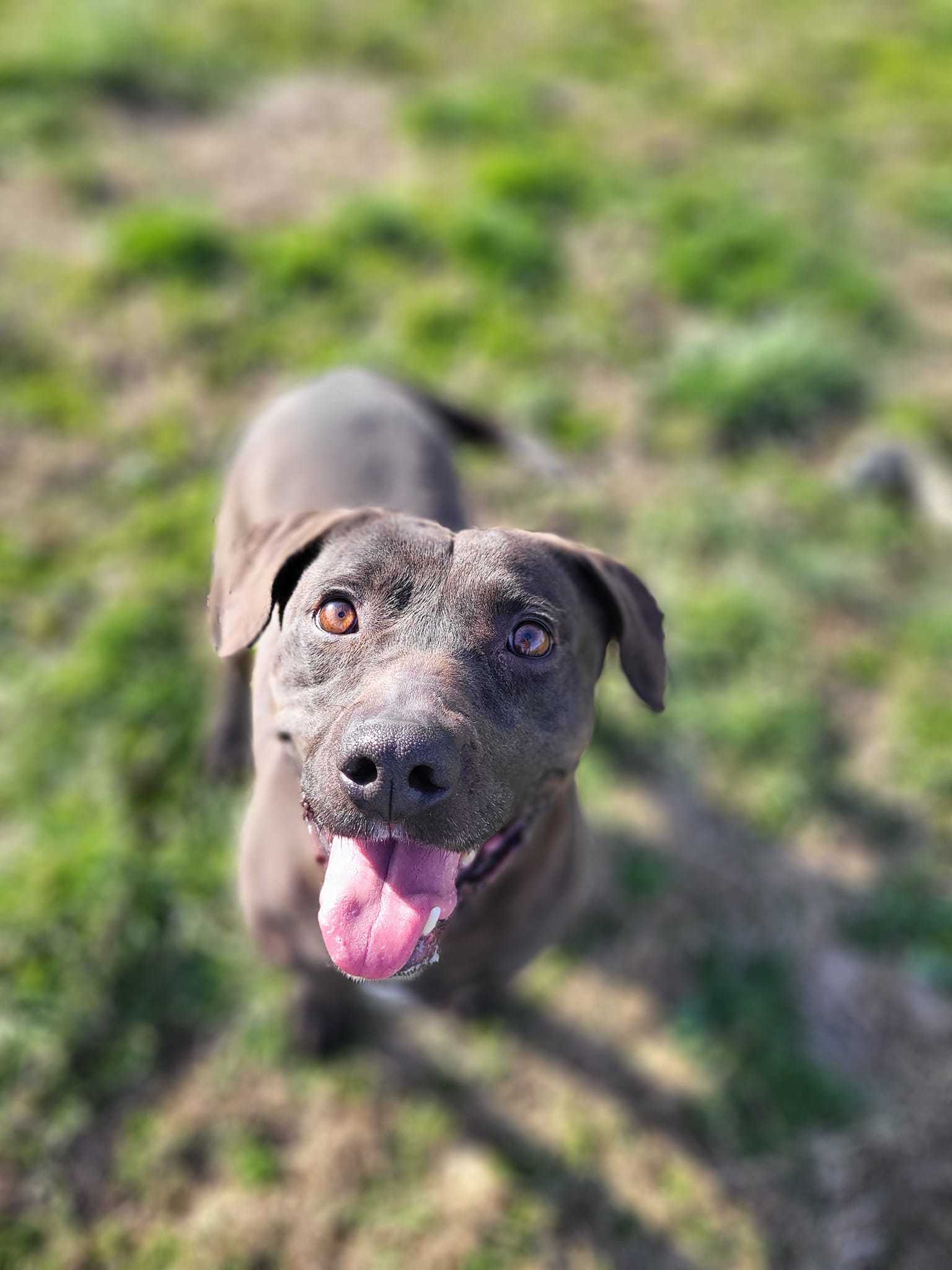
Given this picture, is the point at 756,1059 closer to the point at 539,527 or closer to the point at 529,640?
the point at 529,640

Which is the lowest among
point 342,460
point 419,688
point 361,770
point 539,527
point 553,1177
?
point 553,1177

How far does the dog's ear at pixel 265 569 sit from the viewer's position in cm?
218

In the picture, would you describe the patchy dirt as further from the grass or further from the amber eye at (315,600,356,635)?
the amber eye at (315,600,356,635)

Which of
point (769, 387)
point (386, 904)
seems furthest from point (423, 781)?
point (769, 387)

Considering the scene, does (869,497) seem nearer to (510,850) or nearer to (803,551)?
(803,551)

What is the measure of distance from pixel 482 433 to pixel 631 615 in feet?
6.27

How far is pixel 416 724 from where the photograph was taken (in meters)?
1.77

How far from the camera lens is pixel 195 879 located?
141 inches

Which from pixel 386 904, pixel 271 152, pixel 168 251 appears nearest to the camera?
pixel 386 904

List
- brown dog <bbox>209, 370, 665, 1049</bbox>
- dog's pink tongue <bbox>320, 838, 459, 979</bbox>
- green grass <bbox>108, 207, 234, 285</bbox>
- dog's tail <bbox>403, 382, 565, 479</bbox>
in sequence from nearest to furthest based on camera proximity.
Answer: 1. brown dog <bbox>209, 370, 665, 1049</bbox>
2. dog's pink tongue <bbox>320, 838, 459, 979</bbox>
3. dog's tail <bbox>403, 382, 565, 479</bbox>
4. green grass <bbox>108, 207, 234, 285</bbox>

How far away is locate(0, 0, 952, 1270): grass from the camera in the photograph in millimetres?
3156

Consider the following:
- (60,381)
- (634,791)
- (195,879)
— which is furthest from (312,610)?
(60,381)

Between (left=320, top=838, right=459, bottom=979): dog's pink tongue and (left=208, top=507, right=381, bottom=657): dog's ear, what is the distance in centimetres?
54

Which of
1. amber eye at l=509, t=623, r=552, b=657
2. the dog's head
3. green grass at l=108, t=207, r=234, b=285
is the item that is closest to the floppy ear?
the dog's head
